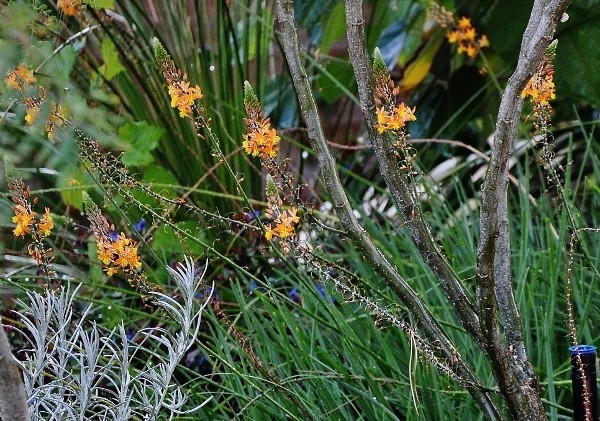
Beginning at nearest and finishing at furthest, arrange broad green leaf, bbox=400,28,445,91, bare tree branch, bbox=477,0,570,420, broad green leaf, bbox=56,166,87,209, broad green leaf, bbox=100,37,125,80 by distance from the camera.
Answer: bare tree branch, bbox=477,0,570,420 → broad green leaf, bbox=56,166,87,209 → broad green leaf, bbox=100,37,125,80 → broad green leaf, bbox=400,28,445,91

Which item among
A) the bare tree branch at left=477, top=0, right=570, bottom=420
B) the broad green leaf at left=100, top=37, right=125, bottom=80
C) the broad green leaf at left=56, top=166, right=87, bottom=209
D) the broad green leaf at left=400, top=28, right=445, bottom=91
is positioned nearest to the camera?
the bare tree branch at left=477, top=0, right=570, bottom=420

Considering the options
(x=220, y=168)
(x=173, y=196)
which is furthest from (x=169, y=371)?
(x=220, y=168)

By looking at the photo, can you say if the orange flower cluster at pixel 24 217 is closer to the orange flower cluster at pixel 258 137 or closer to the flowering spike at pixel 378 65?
the orange flower cluster at pixel 258 137

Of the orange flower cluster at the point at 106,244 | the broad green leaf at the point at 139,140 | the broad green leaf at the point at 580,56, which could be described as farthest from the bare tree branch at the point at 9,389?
the broad green leaf at the point at 580,56

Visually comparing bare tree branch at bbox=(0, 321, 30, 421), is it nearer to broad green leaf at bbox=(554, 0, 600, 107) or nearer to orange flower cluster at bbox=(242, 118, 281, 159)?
orange flower cluster at bbox=(242, 118, 281, 159)

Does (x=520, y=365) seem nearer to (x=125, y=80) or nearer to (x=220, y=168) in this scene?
(x=220, y=168)

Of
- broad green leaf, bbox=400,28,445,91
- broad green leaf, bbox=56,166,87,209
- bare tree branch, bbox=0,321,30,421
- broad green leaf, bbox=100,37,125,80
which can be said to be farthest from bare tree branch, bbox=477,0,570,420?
broad green leaf, bbox=400,28,445,91

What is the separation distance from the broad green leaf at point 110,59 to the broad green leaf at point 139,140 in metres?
0.19

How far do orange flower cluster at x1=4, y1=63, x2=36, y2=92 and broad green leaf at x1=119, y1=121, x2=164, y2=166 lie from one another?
679 mm

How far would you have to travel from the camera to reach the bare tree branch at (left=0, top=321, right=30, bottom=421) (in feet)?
1.84

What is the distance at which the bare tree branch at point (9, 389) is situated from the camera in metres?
0.56

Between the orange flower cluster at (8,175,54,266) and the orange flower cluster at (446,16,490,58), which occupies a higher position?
the orange flower cluster at (446,16,490,58)

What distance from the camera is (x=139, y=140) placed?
177cm

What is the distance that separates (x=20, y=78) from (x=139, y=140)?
0.75 m
